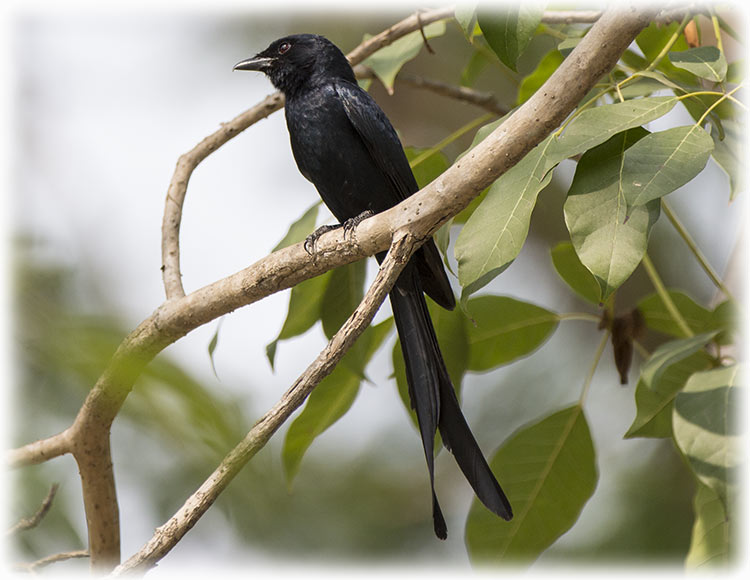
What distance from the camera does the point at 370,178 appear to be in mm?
2352

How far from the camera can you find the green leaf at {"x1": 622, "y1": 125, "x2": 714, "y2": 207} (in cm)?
128

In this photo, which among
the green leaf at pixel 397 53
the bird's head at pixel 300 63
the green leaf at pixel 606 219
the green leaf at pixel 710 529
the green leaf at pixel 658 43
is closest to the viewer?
the green leaf at pixel 606 219

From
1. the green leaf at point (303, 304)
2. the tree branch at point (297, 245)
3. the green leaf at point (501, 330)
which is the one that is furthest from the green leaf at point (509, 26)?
the green leaf at point (501, 330)

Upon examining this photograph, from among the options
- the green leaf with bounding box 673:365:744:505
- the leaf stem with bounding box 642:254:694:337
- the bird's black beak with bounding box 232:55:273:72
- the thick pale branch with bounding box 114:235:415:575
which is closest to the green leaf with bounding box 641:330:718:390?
the green leaf with bounding box 673:365:744:505

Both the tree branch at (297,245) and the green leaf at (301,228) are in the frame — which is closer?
the tree branch at (297,245)

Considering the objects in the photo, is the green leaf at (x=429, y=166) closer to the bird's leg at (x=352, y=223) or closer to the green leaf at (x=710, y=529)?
the bird's leg at (x=352, y=223)

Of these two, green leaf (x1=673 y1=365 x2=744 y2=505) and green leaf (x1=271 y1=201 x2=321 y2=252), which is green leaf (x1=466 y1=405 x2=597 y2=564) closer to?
green leaf (x1=673 y1=365 x2=744 y2=505)

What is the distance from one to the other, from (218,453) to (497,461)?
66.3 inches

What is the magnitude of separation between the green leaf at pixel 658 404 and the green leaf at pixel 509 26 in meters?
0.85

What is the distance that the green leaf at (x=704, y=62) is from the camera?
1483 millimetres

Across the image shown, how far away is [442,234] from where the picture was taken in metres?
1.64

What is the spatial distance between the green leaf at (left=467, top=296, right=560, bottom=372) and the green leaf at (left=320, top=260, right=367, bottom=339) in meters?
0.37

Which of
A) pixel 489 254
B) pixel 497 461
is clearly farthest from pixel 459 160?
pixel 497 461

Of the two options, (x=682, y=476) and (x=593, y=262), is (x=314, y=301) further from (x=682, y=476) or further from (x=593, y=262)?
(x=682, y=476)
